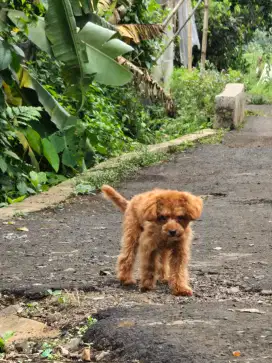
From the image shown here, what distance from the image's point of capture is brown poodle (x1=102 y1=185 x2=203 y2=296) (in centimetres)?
544

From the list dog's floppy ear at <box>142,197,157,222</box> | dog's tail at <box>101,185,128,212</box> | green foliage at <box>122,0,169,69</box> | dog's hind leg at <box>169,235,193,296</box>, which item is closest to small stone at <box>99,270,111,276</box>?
dog's tail at <box>101,185,128,212</box>

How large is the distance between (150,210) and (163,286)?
0.76 metres

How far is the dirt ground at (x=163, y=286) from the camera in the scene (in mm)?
4168

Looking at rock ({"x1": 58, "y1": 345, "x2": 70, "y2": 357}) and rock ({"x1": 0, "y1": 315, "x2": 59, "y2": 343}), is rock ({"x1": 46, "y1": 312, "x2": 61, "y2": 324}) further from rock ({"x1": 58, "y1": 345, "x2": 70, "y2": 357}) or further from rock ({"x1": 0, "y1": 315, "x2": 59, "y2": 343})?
rock ({"x1": 58, "y1": 345, "x2": 70, "y2": 357})

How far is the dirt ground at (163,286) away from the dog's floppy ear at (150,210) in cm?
50

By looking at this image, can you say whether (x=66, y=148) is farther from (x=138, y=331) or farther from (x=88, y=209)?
(x=138, y=331)

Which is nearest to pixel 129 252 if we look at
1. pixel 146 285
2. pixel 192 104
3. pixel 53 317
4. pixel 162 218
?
pixel 146 285

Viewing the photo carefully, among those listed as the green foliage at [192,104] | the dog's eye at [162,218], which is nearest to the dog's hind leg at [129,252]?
the dog's eye at [162,218]

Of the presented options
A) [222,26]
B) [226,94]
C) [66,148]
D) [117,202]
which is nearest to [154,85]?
[226,94]

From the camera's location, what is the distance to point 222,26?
83.6 feet

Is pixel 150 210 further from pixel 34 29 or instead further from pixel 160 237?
pixel 34 29

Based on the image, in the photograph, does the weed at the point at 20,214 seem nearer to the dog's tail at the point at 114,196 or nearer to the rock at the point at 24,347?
the dog's tail at the point at 114,196

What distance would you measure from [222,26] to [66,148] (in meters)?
15.4

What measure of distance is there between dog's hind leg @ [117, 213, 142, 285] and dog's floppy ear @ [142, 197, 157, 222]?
15.5 inches
